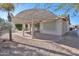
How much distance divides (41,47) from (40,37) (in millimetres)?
174

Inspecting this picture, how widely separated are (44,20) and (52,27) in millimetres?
182

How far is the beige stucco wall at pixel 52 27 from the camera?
15.4 feet

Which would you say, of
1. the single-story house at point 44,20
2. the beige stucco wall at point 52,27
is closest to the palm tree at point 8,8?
the single-story house at point 44,20

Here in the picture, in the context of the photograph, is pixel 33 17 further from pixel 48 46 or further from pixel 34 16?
pixel 48 46

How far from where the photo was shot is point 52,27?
4.75 m

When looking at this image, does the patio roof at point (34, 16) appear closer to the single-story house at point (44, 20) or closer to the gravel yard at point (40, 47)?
the single-story house at point (44, 20)

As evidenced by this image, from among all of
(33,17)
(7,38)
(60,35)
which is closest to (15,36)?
(7,38)

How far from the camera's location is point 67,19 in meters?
4.68

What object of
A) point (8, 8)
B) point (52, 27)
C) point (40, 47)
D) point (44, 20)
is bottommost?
point (40, 47)

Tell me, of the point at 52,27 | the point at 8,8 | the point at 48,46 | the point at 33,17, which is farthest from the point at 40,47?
the point at 8,8

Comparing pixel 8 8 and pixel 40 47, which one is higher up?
pixel 8 8

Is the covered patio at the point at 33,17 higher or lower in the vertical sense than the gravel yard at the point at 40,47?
higher

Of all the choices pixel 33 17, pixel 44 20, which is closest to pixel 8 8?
pixel 33 17

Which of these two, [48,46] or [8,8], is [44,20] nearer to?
[48,46]
